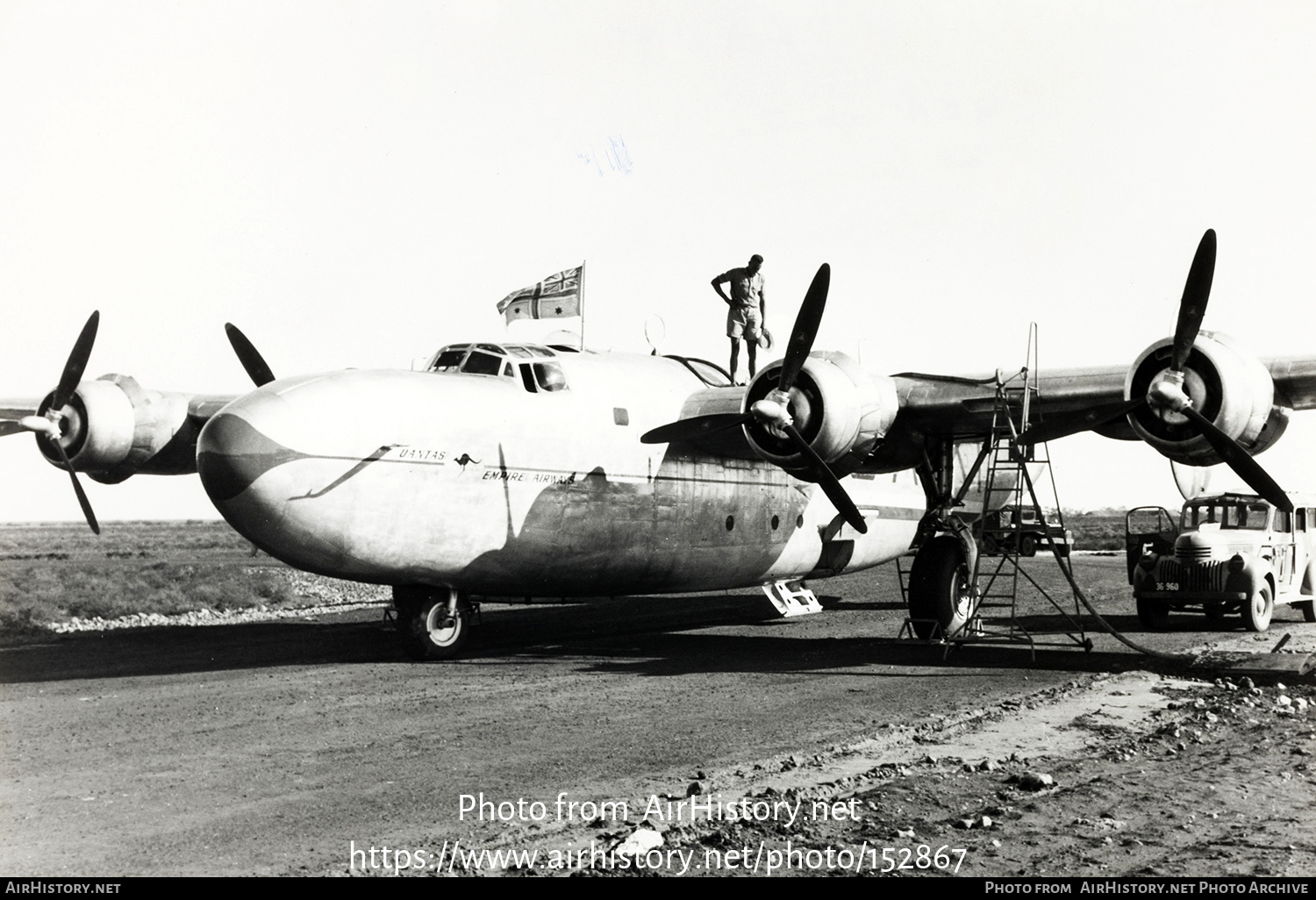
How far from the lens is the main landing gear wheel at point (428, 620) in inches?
513

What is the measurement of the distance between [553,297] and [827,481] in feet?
17.9

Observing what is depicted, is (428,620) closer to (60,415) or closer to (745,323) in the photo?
(60,415)

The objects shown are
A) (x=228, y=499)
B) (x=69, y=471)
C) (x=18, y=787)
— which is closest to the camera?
(x=18, y=787)

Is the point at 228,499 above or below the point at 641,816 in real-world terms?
above

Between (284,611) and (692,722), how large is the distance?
1433 cm

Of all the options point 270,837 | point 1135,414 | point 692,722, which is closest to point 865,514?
point 1135,414

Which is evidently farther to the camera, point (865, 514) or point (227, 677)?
point (865, 514)

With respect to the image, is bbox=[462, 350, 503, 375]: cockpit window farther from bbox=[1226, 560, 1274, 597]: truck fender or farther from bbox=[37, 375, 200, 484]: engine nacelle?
bbox=[1226, 560, 1274, 597]: truck fender

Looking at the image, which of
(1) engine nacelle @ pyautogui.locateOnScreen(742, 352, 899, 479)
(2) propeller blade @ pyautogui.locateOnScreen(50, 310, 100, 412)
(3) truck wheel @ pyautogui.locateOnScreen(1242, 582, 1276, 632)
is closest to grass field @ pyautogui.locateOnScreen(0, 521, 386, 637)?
(2) propeller blade @ pyautogui.locateOnScreen(50, 310, 100, 412)

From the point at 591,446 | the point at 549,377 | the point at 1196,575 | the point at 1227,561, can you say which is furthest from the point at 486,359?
the point at 1227,561

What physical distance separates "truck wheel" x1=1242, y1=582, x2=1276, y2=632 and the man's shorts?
8431 millimetres

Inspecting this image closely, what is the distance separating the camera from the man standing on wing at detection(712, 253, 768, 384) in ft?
56.0
